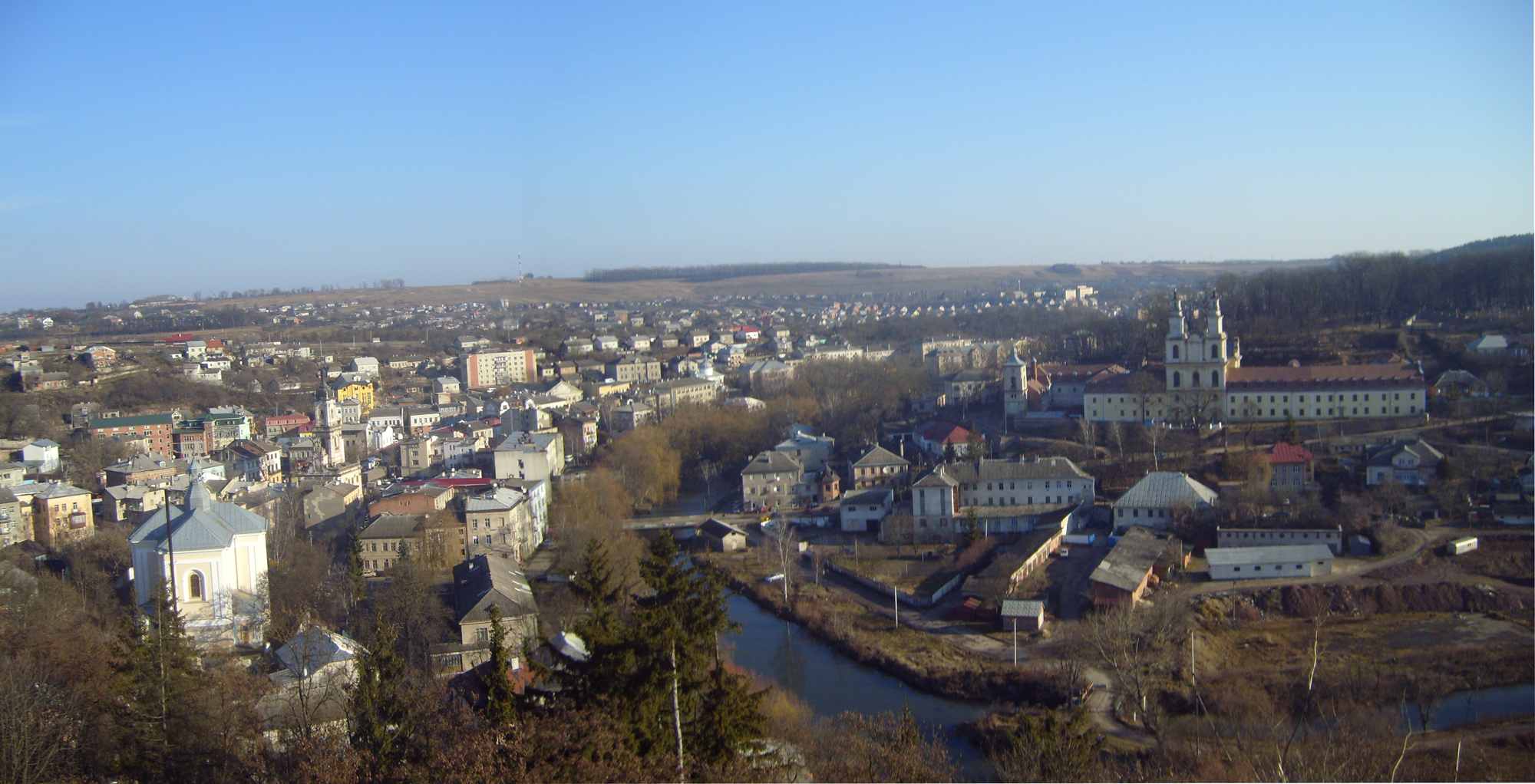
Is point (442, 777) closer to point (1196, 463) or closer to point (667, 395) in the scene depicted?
point (1196, 463)

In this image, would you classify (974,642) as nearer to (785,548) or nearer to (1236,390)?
(785,548)

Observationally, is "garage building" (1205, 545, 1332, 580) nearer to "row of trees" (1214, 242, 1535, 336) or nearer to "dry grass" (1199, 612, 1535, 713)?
"dry grass" (1199, 612, 1535, 713)

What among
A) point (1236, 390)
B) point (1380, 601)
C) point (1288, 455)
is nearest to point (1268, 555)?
point (1380, 601)

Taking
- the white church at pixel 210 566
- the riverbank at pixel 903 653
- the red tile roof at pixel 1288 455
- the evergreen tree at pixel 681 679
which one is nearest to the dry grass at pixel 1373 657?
the riverbank at pixel 903 653

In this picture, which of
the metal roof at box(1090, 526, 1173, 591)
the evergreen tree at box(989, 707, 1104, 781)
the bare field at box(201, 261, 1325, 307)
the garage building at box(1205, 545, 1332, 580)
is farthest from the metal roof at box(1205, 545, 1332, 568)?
the bare field at box(201, 261, 1325, 307)

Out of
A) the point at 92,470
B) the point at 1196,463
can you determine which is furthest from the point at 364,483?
the point at 1196,463

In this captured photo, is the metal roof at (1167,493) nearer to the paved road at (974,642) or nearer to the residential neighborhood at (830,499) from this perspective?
the residential neighborhood at (830,499)
